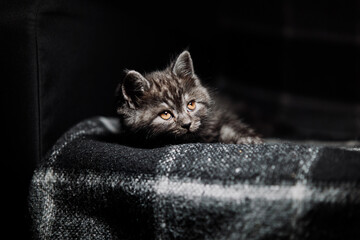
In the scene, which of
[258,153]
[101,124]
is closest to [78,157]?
[101,124]

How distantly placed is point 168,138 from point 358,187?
57 cm

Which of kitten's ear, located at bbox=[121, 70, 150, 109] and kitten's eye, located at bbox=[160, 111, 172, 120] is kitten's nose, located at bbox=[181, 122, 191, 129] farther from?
kitten's ear, located at bbox=[121, 70, 150, 109]

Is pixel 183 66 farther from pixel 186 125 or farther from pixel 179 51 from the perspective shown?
pixel 179 51

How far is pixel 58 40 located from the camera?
1024 millimetres

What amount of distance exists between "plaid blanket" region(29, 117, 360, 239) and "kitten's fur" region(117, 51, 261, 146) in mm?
196

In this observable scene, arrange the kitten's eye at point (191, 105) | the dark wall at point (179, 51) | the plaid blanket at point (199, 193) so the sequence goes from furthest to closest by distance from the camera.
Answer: the kitten's eye at point (191, 105), the dark wall at point (179, 51), the plaid blanket at point (199, 193)

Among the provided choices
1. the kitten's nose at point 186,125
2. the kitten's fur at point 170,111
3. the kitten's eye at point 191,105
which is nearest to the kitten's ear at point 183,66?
the kitten's fur at point 170,111

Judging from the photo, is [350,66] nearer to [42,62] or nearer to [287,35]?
[287,35]

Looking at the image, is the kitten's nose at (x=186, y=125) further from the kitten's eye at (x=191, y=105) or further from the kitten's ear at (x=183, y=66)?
the kitten's ear at (x=183, y=66)

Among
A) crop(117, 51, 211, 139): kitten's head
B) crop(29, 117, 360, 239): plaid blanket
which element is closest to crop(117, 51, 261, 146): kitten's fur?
crop(117, 51, 211, 139): kitten's head

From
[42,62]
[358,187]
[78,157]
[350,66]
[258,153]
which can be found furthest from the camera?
[350,66]

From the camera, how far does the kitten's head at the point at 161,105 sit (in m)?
1.02

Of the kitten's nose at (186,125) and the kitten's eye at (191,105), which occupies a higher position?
the kitten's eye at (191,105)

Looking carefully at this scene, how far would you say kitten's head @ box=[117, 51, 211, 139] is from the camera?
102cm
